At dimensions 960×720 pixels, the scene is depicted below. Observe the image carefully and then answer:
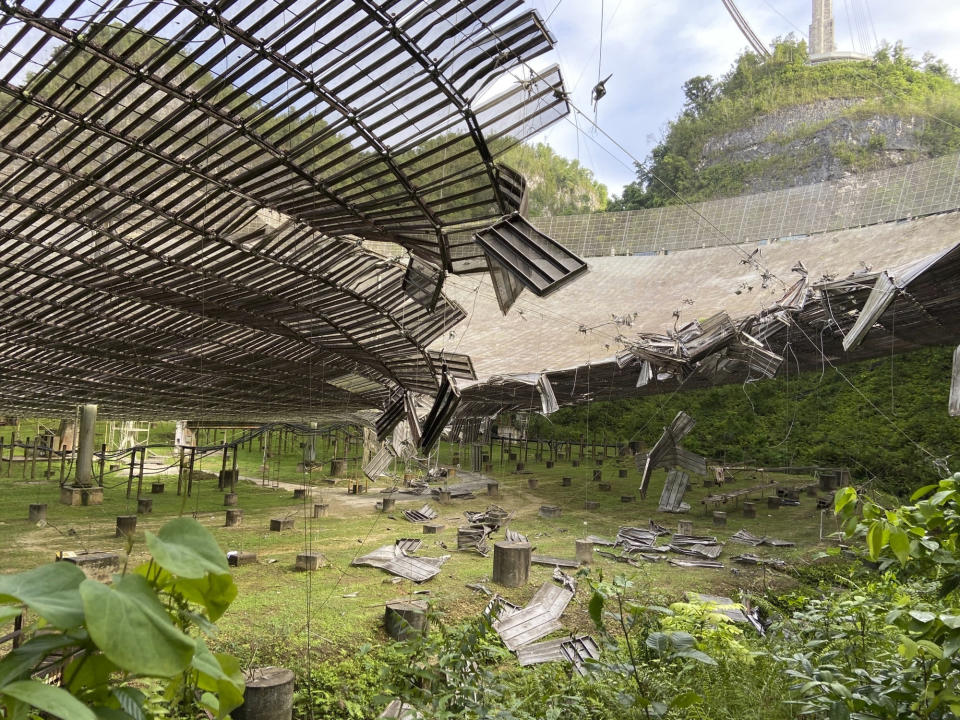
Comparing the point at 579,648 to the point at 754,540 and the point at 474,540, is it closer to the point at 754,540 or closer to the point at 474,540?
the point at 474,540

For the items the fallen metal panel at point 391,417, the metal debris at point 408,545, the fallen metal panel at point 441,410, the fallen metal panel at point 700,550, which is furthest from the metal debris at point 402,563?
the fallen metal panel at point 700,550

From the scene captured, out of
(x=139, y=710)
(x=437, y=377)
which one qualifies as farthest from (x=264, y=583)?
(x=139, y=710)

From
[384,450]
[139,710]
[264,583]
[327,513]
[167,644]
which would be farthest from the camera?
[384,450]

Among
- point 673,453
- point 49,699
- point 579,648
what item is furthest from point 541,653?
point 673,453

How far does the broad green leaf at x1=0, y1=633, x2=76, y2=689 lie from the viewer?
0.86 m

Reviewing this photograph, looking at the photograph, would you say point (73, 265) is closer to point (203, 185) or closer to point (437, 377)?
point (203, 185)

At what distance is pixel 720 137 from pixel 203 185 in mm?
44426

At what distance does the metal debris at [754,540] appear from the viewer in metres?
15.3

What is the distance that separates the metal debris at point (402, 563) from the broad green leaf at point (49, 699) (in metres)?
11.7

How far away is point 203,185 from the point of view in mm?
9930

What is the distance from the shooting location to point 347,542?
15.3 m

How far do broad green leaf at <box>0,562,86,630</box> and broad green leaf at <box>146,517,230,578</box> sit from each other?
10 cm

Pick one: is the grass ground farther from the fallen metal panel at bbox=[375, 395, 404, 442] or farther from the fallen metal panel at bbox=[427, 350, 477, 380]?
the fallen metal panel at bbox=[427, 350, 477, 380]

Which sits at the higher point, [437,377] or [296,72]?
[296,72]
